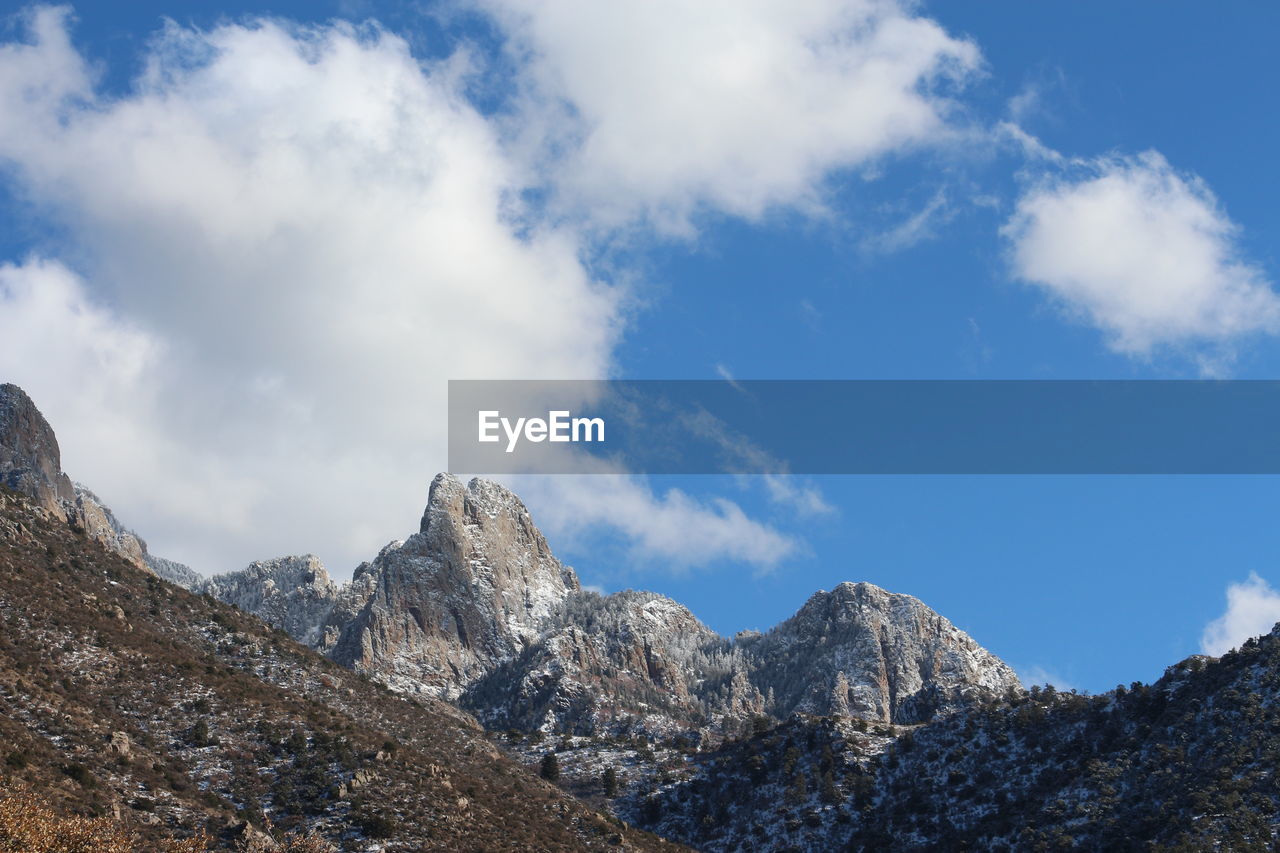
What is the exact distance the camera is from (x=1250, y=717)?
134 metres

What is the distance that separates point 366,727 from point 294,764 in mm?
24211

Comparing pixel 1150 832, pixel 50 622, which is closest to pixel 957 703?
pixel 1150 832

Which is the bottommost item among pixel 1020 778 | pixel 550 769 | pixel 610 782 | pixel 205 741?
pixel 205 741

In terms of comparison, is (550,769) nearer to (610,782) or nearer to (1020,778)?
(610,782)

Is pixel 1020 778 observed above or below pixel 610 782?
below

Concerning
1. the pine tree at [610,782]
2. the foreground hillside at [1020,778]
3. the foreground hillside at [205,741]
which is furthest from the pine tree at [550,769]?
the foreground hillside at [205,741]

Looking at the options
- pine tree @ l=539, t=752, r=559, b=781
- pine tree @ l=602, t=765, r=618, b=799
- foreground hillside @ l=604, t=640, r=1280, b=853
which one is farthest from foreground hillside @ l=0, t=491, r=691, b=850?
foreground hillside @ l=604, t=640, r=1280, b=853

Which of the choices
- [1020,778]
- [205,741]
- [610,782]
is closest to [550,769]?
[610,782]

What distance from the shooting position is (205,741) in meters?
115

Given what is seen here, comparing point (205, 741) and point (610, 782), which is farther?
point (610, 782)

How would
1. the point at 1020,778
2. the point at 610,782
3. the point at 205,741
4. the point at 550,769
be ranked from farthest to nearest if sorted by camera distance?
the point at 550,769 → the point at 610,782 → the point at 1020,778 → the point at 205,741

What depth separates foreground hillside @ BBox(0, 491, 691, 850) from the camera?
323 ft

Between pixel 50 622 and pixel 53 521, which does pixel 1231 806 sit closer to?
pixel 50 622

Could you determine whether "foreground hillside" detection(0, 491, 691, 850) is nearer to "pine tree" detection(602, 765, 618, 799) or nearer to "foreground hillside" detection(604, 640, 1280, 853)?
"pine tree" detection(602, 765, 618, 799)
